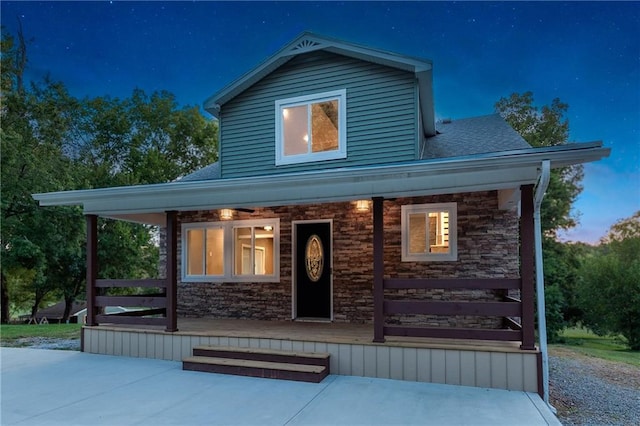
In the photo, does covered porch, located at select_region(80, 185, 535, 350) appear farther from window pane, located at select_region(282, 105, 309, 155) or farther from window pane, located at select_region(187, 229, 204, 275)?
window pane, located at select_region(282, 105, 309, 155)

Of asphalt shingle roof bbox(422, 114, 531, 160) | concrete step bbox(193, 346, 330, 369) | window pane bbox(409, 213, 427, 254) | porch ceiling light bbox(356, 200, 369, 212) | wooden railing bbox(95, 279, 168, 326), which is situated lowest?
concrete step bbox(193, 346, 330, 369)

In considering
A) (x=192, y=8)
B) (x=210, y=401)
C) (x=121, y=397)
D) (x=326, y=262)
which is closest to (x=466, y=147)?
(x=326, y=262)

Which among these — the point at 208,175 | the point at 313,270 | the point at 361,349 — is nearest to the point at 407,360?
the point at 361,349

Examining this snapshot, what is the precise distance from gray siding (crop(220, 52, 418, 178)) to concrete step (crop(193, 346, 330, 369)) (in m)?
3.32

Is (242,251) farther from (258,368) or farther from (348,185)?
(348,185)

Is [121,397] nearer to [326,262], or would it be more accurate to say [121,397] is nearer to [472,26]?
[326,262]

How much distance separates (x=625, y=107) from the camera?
55.6ft

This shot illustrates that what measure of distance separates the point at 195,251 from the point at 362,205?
372 cm

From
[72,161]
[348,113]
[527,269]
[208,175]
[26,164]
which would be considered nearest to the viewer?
[527,269]

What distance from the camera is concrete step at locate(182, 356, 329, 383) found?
4912 millimetres

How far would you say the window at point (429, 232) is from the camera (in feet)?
Answer: 22.3

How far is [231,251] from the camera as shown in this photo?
326 inches

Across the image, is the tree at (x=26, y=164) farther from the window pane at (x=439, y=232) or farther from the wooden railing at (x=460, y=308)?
the wooden railing at (x=460, y=308)

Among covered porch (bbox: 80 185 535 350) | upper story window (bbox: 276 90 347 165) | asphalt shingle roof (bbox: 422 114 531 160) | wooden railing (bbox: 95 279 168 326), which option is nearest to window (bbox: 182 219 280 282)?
upper story window (bbox: 276 90 347 165)
